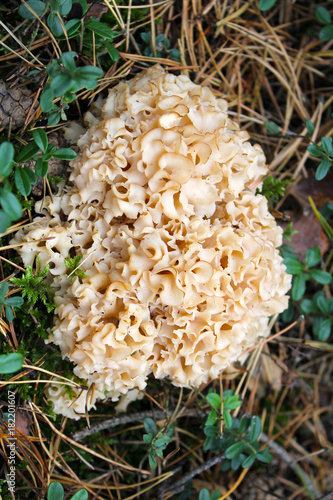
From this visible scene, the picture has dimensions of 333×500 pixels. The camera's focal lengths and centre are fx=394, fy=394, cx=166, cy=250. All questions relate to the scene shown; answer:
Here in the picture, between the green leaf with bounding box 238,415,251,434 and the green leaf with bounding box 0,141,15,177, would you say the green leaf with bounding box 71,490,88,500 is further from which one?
the green leaf with bounding box 0,141,15,177

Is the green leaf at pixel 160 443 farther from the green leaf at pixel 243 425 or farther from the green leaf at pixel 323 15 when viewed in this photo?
the green leaf at pixel 323 15

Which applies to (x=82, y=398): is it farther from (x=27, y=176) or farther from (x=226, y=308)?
(x=27, y=176)

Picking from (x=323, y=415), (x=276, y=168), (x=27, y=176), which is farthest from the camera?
(x=323, y=415)

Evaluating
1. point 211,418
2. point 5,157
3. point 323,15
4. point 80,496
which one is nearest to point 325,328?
point 211,418

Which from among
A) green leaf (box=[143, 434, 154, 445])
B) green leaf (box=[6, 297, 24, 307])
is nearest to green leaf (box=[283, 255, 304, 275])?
green leaf (box=[143, 434, 154, 445])

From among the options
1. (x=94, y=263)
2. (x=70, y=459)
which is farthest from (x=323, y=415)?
(x=94, y=263)

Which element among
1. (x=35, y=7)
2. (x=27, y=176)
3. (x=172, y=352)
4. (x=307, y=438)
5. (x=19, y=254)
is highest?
(x=35, y=7)
